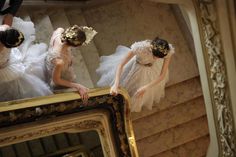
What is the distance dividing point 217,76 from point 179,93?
176 cm

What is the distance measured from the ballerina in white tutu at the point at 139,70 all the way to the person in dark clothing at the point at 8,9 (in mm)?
1232

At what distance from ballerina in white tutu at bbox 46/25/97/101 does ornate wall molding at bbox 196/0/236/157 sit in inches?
44.7

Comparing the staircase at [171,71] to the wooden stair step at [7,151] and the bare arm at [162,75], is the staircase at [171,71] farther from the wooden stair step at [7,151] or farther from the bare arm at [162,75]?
the wooden stair step at [7,151]

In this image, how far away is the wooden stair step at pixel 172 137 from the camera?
5414 mm

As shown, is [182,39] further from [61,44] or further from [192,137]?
[61,44]

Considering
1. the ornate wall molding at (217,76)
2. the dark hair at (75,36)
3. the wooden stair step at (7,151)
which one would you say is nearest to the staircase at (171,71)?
the ornate wall molding at (217,76)

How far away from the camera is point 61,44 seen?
138 inches

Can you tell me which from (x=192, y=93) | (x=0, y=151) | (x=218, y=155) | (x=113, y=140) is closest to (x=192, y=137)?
(x=192, y=93)

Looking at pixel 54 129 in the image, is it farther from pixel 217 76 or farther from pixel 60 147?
pixel 217 76

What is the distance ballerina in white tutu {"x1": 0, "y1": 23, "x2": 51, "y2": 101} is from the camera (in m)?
2.99

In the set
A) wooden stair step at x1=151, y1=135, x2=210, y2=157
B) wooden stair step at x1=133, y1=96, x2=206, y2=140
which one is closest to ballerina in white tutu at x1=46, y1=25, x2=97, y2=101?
wooden stair step at x1=133, y1=96, x2=206, y2=140

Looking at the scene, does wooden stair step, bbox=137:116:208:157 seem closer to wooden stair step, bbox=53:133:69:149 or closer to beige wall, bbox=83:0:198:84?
beige wall, bbox=83:0:198:84

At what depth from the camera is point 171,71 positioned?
559 cm

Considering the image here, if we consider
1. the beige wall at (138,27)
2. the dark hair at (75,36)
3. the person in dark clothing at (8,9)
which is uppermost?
the beige wall at (138,27)
